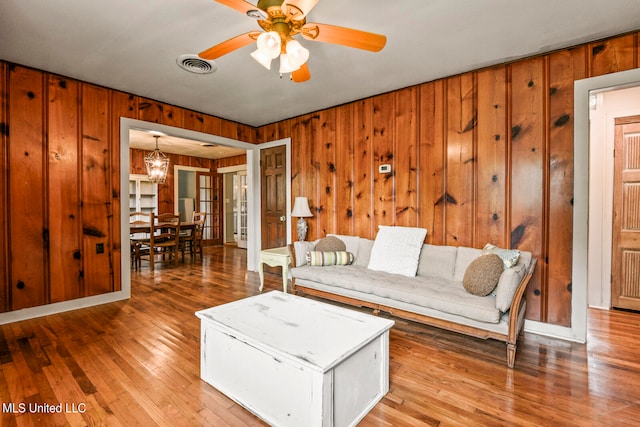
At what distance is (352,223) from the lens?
13.1 feet

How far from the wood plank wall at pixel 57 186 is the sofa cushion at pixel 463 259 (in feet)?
12.8

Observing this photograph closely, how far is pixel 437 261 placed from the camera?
121 inches

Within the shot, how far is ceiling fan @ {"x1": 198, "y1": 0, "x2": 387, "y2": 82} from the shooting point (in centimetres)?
167

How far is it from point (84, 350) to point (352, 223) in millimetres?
2995

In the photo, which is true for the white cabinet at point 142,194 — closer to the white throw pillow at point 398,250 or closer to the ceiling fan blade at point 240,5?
the white throw pillow at point 398,250

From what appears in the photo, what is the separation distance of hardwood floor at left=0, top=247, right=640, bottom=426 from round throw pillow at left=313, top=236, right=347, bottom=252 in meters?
1.22

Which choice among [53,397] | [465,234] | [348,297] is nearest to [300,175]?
[348,297]

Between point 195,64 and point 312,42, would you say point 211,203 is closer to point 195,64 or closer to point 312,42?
point 195,64

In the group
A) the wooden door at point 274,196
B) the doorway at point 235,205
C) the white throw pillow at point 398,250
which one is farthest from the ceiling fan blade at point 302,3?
the doorway at point 235,205

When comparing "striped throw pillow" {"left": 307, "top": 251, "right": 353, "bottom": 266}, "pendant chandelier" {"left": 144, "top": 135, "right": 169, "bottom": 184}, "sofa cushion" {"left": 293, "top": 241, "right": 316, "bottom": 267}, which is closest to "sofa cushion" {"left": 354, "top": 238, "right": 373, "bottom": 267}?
"striped throw pillow" {"left": 307, "top": 251, "right": 353, "bottom": 266}

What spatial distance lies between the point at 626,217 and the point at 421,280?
252cm

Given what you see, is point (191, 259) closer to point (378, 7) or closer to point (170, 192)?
point (170, 192)

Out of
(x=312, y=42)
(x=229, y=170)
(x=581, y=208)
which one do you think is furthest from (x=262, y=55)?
(x=229, y=170)

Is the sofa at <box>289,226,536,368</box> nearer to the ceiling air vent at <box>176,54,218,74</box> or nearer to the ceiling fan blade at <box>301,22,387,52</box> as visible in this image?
the ceiling fan blade at <box>301,22,387,52</box>
